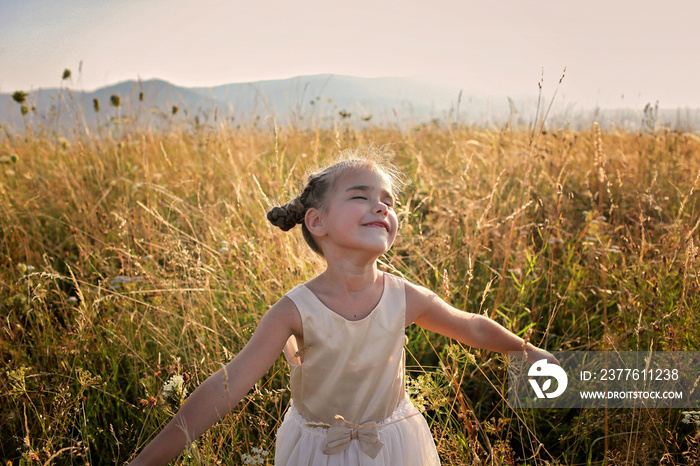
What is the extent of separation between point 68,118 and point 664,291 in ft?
15.1

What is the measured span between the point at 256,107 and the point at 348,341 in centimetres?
444

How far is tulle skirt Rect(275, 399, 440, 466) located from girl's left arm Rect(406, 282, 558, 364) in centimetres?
30

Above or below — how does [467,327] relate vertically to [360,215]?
below

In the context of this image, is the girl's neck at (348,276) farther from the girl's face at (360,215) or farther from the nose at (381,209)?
the nose at (381,209)

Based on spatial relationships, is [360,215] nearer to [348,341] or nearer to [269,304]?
[348,341]

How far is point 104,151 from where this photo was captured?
497cm

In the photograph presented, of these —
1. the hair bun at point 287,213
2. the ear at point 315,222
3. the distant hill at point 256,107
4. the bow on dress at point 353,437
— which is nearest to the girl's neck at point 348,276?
the ear at point 315,222

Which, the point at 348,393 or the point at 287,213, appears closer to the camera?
the point at 348,393

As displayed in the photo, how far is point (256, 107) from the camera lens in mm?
5684

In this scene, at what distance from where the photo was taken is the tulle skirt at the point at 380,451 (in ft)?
5.46

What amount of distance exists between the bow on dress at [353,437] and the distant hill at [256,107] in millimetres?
3563

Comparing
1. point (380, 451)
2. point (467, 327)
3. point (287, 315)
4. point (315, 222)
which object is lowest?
point (380, 451)

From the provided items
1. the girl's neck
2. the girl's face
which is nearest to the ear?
the girl's face

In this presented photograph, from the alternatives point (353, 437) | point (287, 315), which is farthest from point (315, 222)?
point (353, 437)
